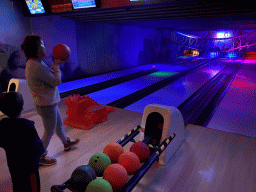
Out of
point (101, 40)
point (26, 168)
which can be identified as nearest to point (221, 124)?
point (26, 168)

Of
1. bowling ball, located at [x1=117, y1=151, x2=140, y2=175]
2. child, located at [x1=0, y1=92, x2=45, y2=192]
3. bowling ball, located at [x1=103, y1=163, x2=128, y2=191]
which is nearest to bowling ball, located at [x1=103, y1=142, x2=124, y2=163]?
bowling ball, located at [x1=117, y1=151, x2=140, y2=175]

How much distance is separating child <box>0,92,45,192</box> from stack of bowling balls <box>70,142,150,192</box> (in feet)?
1.04

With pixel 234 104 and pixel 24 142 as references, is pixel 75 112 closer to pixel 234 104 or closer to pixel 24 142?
pixel 24 142

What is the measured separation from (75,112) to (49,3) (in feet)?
10.4

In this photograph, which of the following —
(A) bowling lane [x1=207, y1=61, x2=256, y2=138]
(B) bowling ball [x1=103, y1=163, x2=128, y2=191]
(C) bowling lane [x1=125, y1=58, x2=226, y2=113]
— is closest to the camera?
(B) bowling ball [x1=103, y1=163, x2=128, y2=191]

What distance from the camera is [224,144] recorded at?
243 cm

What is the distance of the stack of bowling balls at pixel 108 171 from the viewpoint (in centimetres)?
135

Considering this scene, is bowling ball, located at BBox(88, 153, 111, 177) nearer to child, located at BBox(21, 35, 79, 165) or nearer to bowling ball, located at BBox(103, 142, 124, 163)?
bowling ball, located at BBox(103, 142, 124, 163)

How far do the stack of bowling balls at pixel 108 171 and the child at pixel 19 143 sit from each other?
32 cm

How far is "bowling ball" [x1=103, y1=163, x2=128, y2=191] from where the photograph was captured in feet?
4.70

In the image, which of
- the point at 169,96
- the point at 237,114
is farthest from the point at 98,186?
the point at 169,96

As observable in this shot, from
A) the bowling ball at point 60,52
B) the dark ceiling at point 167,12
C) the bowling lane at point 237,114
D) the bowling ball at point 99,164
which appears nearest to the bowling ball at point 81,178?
the bowling ball at point 99,164

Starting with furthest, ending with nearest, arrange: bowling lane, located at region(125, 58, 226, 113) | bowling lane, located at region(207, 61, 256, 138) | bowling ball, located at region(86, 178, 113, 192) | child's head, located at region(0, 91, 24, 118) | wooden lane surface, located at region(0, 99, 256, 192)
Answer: bowling lane, located at region(125, 58, 226, 113) → bowling lane, located at region(207, 61, 256, 138) → wooden lane surface, located at region(0, 99, 256, 192) → bowling ball, located at region(86, 178, 113, 192) → child's head, located at region(0, 91, 24, 118)

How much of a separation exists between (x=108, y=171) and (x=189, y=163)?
0.99 m
